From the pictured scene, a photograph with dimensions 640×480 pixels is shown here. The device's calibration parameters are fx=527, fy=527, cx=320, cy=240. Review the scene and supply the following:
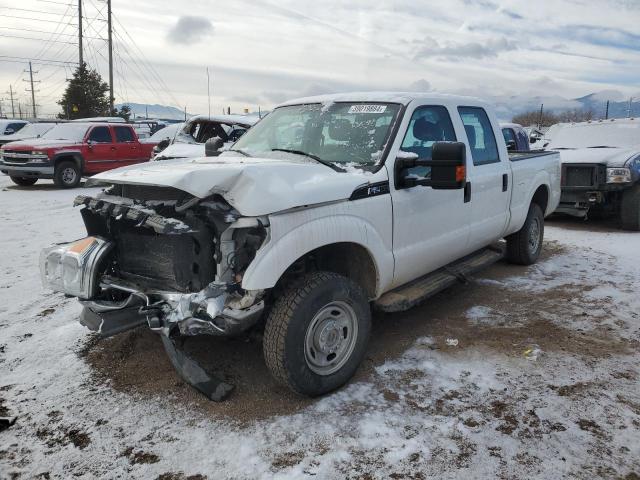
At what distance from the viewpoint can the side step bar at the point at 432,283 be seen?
3.90 metres

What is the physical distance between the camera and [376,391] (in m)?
3.46

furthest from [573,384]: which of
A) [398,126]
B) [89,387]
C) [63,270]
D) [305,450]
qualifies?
[63,270]

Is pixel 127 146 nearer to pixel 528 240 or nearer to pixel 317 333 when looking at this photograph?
pixel 528 240

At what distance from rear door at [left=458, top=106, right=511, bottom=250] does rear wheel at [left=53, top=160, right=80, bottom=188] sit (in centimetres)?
1207

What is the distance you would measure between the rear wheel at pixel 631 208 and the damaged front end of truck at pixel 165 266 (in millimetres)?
7790

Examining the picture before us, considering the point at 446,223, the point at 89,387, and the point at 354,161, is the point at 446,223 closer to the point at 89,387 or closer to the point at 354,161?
the point at 354,161

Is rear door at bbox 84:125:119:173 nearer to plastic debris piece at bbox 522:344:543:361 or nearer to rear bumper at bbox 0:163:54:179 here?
rear bumper at bbox 0:163:54:179

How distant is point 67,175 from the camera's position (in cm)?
1409

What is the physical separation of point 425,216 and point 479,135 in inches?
55.0

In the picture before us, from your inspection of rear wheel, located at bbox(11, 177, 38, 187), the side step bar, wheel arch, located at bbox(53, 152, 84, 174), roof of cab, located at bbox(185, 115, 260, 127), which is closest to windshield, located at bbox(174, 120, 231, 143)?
roof of cab, located at bbox(185, 115, 260, 127)

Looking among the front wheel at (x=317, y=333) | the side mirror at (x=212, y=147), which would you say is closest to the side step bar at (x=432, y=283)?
the front wheel at (x=317, y=333)

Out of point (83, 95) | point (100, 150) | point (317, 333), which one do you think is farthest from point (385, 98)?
point (83, 95)

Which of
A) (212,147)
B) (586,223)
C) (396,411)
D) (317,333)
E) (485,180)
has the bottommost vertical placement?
(396,411)

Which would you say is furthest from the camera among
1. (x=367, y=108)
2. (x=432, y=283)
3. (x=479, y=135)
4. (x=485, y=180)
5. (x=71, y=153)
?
(x=71, y=153)
